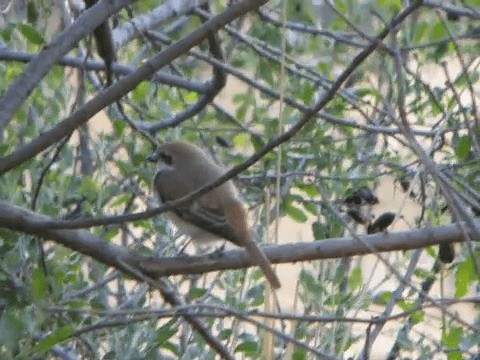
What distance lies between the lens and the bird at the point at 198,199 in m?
3.57

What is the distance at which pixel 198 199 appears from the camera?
11.6 ft

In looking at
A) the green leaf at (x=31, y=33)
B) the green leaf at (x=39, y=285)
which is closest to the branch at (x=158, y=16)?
the green leaf at (x=31, y=33)

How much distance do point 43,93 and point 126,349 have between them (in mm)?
1081

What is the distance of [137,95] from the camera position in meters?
4.01

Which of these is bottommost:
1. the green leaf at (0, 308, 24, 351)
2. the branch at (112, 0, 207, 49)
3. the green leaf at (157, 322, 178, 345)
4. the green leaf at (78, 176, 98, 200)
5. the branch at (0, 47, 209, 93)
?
the green leaf at (0, 308, 24, 351)

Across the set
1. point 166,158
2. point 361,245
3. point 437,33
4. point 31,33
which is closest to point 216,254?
point 361,245

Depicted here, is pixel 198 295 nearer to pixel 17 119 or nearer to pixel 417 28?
pixel 17 119

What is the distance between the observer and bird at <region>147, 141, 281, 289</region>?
11.7 ft

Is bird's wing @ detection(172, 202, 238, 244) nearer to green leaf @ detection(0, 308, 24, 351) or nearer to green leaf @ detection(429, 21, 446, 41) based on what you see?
green leaf @ detection(429, 21, 446, 41)

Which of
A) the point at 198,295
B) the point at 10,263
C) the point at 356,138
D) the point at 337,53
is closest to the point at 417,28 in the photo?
the point at 356,138

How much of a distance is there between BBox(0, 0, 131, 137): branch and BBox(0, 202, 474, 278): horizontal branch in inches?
9.1

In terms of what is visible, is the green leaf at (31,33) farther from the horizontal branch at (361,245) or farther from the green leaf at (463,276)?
the green leaf at (463,276)

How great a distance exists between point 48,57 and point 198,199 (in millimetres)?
1220

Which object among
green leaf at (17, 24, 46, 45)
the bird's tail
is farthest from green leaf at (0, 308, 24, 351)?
green leaf at (17, 24, 46, 45)
